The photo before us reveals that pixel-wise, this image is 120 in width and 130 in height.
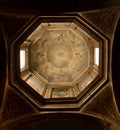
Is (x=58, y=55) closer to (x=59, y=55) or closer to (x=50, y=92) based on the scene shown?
(x=59, y=55)

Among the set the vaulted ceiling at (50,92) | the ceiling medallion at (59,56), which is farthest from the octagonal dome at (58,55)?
the vaulted ceiling at (50,92)

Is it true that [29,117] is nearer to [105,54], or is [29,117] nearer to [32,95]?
[32,95]

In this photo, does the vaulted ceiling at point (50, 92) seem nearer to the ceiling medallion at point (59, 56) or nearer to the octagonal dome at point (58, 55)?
the ceiling medallion at point (59, 56)

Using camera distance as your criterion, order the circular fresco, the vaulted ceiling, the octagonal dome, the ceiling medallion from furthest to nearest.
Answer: the circular fresco < the octagonal dome < the ceiling medallion < the vaulted ceiling

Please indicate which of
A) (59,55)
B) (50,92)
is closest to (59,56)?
(59,55)

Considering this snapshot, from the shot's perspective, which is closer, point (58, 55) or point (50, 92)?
point (50, 92)

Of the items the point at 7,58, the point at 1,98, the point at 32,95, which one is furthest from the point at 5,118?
the point at 7,58

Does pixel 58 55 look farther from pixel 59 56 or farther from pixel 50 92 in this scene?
pixel 50 92

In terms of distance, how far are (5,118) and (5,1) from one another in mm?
3363

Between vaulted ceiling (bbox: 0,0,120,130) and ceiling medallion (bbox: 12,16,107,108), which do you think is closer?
vaulted ceiling (bbox: 0,0,120,130)

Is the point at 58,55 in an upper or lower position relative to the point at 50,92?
upper

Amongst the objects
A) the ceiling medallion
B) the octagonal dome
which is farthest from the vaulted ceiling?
the octagonal dome

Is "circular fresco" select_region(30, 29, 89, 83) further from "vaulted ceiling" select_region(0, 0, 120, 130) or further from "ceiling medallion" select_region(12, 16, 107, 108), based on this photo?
"vaulted ceiling" select_region(0, 0, 120, 130)

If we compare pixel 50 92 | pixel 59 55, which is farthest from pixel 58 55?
pixel 50 92
